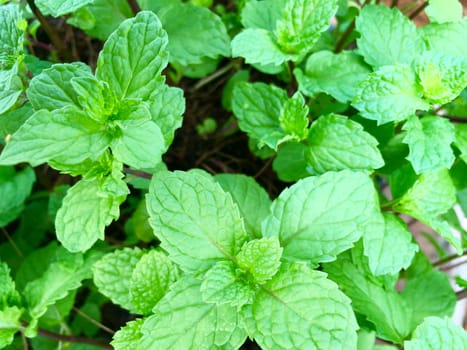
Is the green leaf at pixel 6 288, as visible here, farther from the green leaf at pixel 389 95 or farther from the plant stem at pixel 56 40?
the green leaf at pixel 389 95

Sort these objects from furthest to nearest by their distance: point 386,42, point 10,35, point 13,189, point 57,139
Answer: point 13,189 → point 386,42 → point 10,35 → point 57,139

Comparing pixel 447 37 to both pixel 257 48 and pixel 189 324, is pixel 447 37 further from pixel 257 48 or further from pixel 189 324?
pixel 189 324

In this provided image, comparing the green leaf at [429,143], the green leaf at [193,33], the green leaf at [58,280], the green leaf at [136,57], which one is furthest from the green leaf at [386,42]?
the green leaf at [58,280]

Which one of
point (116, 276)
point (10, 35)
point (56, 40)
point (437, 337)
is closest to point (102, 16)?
point (56, 40)

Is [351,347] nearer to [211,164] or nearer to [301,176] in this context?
[301,176]

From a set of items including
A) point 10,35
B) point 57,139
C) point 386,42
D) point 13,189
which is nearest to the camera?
point 57,139

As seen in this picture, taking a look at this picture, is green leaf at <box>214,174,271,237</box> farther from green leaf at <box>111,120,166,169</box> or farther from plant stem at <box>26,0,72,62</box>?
plant stem at <box>26,0,72,62</box>
